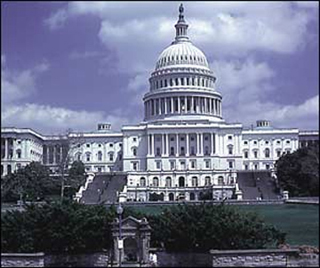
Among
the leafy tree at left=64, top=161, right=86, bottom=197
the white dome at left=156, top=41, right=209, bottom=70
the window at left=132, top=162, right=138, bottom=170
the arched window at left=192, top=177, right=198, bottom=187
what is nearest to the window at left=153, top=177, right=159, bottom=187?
the arched window at left=192, top=177, right=198, bottom=187

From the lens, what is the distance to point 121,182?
328ft

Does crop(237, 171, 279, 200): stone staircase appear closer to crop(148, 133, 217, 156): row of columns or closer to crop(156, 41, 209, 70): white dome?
crop(148, 133, 217, 156): row of columns

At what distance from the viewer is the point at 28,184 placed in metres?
81.9

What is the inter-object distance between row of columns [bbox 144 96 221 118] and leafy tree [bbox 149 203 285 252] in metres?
92.7

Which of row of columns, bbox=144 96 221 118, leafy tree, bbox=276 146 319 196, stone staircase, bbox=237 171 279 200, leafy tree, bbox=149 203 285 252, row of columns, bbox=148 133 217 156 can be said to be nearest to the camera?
leafy tree, bbox=149 203 285 252

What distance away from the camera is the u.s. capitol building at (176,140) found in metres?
115

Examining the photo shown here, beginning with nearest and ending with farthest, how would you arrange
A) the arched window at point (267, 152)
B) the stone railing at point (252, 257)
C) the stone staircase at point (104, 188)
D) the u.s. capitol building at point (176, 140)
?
the stone railing at point (252, 257) → the stone staircase at point (104, 188) → the u.s. capitol building at point (176, 140) → the arched window at point (267, 152)

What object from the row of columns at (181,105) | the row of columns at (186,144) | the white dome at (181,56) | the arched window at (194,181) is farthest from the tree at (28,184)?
the white dome at (181,56)

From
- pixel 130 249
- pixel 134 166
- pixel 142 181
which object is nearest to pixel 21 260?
pixel 130 249

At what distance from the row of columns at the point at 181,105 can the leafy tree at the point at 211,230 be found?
92656mm

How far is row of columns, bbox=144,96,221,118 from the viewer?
124500mm

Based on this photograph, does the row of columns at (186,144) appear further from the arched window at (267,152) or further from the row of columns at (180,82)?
the row of columns at (180,82)

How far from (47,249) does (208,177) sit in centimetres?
7916

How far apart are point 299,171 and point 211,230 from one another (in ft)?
175
